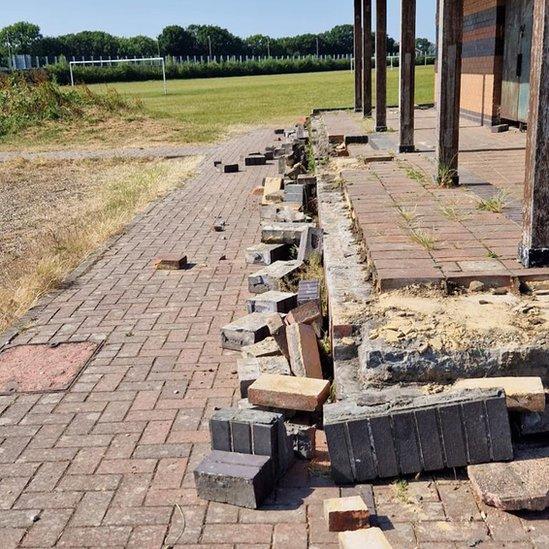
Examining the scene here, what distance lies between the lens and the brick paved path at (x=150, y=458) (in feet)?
9.51

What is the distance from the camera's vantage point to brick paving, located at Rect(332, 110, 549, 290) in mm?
4141

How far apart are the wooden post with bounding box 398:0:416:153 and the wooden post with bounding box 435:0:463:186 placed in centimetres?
230

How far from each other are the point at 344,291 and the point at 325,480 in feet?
4.33

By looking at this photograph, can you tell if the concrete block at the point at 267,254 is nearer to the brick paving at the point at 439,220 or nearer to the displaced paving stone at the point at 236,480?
the brick paving at the point at 439,220

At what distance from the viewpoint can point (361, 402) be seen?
129 inches

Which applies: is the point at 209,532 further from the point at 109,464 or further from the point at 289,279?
the point at 289,279

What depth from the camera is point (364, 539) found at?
2.65 m

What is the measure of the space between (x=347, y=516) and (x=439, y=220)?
3.18 m

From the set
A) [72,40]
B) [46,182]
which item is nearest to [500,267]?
[46,182]

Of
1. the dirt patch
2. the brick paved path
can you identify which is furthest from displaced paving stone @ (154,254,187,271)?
the dirt patch

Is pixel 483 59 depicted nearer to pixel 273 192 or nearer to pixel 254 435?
pixel 273 192

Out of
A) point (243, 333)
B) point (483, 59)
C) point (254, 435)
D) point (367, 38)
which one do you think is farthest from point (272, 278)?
point (367, 38)

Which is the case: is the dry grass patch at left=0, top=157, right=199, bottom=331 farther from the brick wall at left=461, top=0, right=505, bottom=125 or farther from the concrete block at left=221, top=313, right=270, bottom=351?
the brick wall at left=461, top=0, right=505, bottom=125

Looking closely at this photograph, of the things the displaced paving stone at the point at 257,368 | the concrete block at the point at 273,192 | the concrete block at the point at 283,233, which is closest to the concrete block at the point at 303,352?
the displaced paving stone at the point at 257,368
